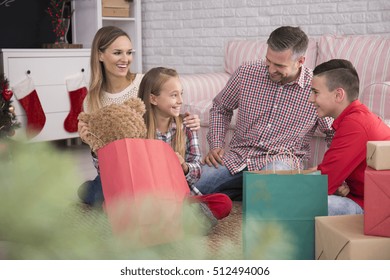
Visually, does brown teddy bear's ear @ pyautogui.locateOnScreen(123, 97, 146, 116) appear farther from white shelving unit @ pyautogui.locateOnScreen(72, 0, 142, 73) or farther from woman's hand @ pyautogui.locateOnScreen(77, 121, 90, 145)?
white shelving unit @ pyautogui.locateOnScreen(72, 0, 142, 73)

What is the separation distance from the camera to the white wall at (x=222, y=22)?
14.1 ft

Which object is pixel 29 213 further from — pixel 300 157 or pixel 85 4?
pixel 85 4

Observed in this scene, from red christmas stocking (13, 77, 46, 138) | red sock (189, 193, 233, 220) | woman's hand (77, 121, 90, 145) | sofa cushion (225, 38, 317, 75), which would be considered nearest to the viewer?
woman's hand (77, 121, 90, 145)

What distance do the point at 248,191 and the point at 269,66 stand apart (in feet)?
3.77

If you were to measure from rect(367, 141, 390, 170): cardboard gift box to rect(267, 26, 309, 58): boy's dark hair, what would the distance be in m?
1.27

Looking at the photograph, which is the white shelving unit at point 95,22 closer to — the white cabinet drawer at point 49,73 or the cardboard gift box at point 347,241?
the white cabinet drawer at point 49,73

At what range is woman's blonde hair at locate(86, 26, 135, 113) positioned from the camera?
268 centimetres

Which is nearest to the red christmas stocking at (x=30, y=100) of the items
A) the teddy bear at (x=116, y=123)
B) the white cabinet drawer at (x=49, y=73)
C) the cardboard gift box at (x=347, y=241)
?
the white cabinet drawer at (x=49, y=73)

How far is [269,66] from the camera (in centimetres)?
271

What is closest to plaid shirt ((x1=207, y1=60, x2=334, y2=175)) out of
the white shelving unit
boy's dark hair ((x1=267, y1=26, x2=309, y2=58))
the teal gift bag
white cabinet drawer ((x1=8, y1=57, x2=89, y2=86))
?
boy's dark hair ((x1=267, y1=26, x2=309, y2=58))

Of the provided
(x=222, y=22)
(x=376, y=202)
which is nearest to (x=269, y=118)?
(x=376, y=202)

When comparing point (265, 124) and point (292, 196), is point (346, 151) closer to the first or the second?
point (292, 196)

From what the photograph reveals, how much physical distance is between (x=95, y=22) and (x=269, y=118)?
2.83 metres
